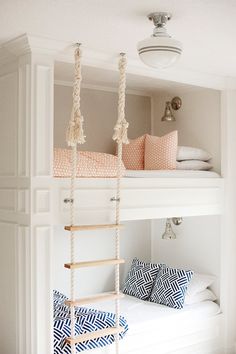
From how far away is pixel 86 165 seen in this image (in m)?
3.56

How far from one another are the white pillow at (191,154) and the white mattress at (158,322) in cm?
125

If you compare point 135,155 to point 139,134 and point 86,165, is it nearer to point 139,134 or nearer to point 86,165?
point 139,134

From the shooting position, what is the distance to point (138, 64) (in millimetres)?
3801

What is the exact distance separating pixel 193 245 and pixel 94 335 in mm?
1641

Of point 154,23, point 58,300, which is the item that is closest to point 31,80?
point 154,23

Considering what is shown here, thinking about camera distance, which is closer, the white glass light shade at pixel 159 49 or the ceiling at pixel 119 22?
the ceiling at pixel 119 22

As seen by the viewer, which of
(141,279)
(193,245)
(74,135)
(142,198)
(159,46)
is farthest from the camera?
(193,245)

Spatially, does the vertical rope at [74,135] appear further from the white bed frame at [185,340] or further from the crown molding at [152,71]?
the white bed frame at [185,340]

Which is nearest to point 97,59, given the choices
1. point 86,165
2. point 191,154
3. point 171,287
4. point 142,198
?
point 86,165

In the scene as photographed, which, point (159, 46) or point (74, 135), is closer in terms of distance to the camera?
point (159, 46)

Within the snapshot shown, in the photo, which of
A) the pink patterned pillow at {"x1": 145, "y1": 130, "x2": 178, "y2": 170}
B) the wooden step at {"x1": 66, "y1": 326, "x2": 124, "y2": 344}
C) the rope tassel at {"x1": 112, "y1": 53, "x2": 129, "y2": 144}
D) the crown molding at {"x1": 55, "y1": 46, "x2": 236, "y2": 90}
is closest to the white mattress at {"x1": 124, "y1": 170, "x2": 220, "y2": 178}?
the pink patterned pillow at {"x1": 145, "y1": 130, "x2": 178, "y2": 170}

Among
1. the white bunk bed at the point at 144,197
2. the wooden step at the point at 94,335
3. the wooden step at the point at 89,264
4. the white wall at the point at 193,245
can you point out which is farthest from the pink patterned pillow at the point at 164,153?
the wooden step at the point at 94,335

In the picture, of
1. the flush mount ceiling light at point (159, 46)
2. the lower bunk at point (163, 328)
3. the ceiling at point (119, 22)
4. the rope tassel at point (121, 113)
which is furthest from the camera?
the lower bunk at point (163, 328)

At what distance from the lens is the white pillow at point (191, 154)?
4.41m
